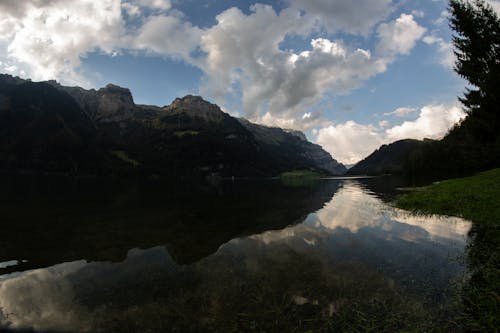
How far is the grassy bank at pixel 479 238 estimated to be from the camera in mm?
9148

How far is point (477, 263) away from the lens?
1432cm

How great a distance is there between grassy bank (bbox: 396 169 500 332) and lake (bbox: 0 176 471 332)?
2.16 ft

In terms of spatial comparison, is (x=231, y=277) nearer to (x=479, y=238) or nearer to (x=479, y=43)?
(x=479, y=238)

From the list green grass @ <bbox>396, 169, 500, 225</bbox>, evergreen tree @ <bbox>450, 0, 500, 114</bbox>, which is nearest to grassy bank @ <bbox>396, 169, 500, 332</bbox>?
green grass @ <bbox>396, 169, 500, 225</bbox>

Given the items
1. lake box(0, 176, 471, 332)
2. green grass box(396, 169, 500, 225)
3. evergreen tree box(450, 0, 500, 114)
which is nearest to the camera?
lake box(0, 176, 471, 332)

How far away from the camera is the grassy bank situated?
9148 millimetres

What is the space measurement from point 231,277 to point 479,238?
1774 cm

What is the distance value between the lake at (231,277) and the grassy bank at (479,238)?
659mm

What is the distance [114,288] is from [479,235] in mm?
24619

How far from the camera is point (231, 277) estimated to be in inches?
573

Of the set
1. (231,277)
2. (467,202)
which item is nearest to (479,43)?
(467,202)

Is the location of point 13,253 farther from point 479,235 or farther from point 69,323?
point 479,235

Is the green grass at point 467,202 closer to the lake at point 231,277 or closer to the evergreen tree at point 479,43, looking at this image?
the lake at point 231,277

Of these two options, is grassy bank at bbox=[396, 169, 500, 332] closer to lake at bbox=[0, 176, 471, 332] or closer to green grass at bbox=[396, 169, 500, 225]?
green grass at bbox=[396, 169, 500, 225]
